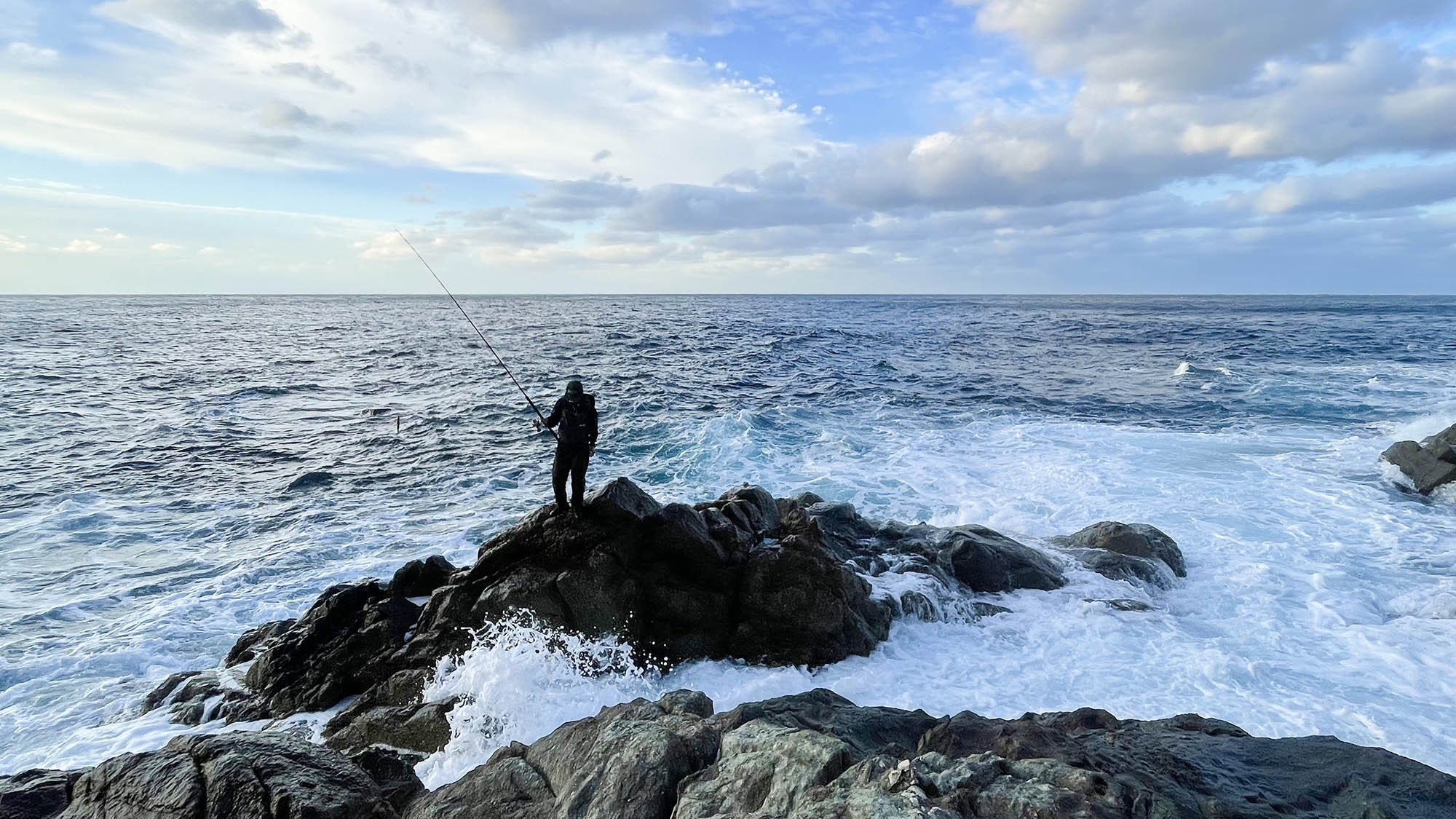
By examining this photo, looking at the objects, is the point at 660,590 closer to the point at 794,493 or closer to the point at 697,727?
the point at 697,727

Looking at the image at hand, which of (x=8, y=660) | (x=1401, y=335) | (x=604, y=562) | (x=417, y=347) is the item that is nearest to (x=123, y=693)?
(x=8, y=660)

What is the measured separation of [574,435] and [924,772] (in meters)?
6.28

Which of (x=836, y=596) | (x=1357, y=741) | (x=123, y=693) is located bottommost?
(x=123, y=693)

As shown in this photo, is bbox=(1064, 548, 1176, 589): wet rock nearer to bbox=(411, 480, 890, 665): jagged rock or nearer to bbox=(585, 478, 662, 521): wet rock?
bbox=(411, 480, 890, 665): jagged rock

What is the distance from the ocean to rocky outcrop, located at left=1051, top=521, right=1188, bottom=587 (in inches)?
16.1

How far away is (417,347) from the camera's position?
179 ft

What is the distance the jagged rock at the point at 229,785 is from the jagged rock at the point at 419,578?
4.88 meters

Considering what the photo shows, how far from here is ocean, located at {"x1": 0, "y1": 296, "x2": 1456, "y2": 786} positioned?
358 inches

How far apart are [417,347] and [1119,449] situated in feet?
161

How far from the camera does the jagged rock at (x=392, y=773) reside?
6.14 m

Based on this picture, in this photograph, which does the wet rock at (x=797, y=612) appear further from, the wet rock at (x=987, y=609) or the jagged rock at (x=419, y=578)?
the jagged rock at (x=419, y=578)

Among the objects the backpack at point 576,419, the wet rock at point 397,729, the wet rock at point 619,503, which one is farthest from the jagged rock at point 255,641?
the backpack at point 576,419

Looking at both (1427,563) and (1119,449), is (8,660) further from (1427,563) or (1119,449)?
(1119,449)

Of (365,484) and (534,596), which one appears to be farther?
(365,484)
